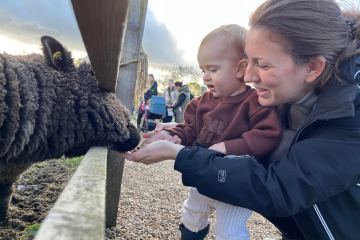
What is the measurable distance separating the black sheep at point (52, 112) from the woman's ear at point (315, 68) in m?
1.63

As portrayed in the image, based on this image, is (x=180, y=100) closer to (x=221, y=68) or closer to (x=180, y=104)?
(x=180, y=104)

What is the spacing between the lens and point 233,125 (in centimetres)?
280

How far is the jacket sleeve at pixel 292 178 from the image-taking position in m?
1.97

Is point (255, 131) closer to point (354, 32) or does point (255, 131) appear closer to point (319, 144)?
point (319, 144)

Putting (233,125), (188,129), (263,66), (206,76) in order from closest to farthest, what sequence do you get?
(263,66) → (233,125) → (206,76) → (188,129)

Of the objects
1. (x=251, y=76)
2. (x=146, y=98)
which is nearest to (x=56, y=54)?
(x=251, y=76)

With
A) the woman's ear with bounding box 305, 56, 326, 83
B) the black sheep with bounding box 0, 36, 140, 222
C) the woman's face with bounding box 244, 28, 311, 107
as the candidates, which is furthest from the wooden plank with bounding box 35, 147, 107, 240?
the black sheep with bounding box 0, 36, 140, 222

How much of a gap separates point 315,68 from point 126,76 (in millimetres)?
2339

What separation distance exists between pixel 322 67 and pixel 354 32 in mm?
284

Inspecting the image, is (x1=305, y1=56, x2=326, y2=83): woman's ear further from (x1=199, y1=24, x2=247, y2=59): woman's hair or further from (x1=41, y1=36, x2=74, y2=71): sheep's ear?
(x1=41, y1=36, x2=74, y2=71): sheep's ear

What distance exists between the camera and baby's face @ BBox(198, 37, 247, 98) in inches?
115

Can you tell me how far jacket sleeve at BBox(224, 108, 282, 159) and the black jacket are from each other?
374 millimetres

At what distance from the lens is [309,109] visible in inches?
91.8

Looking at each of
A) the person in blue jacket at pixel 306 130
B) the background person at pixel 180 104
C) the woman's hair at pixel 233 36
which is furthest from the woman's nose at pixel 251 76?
the background person at pixel 180 104
